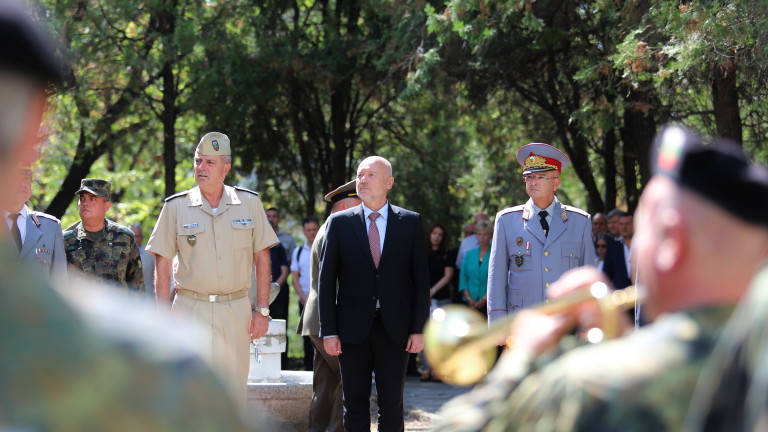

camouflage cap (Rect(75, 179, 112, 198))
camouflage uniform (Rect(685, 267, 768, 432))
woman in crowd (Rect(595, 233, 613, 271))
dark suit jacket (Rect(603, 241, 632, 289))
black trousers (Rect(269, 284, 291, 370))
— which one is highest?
camouflage cap (Rect(75, 179, 112, 198))

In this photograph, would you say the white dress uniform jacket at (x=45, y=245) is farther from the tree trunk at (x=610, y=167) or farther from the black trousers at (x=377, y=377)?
the tree trunk at (x=610, y=167)

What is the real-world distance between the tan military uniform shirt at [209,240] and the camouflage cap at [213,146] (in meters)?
0.31

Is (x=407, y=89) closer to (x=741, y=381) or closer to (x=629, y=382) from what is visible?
(x=629, y=382)

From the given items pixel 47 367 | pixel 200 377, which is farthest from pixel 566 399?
pixel 47 367

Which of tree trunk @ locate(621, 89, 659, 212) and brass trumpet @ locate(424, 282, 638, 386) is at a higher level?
tree trunk @ locate(621, 89, 659, 212)

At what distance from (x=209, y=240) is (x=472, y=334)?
16.4ft

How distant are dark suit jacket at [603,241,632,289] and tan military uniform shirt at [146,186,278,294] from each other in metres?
4.45

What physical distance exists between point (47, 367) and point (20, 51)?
509mm

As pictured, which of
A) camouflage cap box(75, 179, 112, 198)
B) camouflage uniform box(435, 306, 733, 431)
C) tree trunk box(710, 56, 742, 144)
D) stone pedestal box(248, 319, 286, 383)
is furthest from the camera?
tree trunk box(710, 56, 742, 144)

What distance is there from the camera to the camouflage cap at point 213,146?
7562 millimetres

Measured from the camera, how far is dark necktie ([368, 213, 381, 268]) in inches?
287

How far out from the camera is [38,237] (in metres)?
7.44

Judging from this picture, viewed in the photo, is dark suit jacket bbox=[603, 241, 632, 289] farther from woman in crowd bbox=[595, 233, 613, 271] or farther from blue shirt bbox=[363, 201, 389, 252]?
blue shirt bbox=[363, 201, 389, 252]

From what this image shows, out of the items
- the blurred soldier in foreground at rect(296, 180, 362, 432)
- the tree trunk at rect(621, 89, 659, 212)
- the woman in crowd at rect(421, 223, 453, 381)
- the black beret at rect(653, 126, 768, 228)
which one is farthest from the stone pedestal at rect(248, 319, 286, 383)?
the black beret at rect(653, 126, 768, 228)
